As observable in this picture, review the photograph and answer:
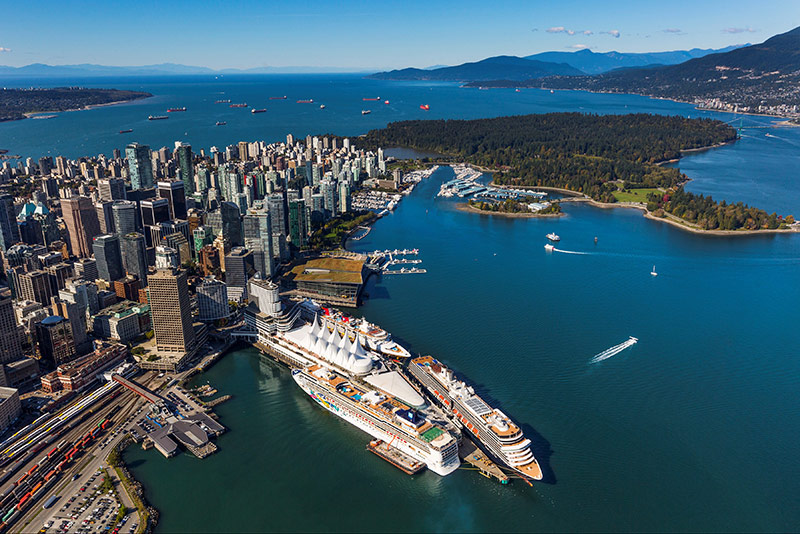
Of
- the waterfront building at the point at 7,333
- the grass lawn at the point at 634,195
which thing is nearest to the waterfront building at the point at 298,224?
the waterfront building at the point at 7,333

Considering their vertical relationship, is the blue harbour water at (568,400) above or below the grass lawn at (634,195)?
below

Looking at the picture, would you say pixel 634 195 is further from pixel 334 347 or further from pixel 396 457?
pixel 396 457

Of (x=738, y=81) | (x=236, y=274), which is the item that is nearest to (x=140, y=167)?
(x=236, y=274)

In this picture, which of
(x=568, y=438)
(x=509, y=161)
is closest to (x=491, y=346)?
(x=568, y=438)

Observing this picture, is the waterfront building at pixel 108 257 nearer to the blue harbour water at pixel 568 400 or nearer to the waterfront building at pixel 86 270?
the waterfront building at pixel 86 270

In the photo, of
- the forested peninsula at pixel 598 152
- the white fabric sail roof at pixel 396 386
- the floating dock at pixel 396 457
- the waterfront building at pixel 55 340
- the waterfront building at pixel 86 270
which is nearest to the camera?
the floating dock at pixel 396 457

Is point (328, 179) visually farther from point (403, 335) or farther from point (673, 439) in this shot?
point (673, 439)
